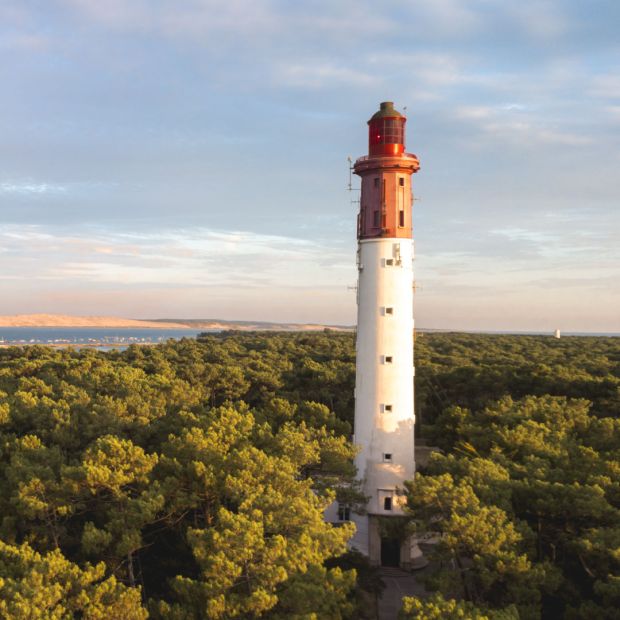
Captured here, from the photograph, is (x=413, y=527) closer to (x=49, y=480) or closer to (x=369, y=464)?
(x=369, y=464)

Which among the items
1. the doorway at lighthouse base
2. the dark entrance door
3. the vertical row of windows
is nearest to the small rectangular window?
the doorway at lighthouse base

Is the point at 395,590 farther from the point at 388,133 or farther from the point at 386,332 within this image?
the point at 388,133

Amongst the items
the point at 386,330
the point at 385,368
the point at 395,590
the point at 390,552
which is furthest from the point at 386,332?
the point at 395,590

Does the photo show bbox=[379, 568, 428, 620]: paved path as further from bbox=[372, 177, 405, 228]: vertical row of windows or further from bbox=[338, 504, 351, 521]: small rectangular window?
bbox=[372, 177, 405, 228]: vertical row of windows

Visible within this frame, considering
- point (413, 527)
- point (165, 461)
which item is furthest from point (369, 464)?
point (165, 461)

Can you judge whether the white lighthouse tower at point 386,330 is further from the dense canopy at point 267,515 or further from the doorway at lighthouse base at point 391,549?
the dense canopy at point 267,515

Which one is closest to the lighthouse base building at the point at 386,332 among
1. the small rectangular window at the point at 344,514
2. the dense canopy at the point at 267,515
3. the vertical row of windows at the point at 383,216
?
the vertical row of windows at the point at 383,216
